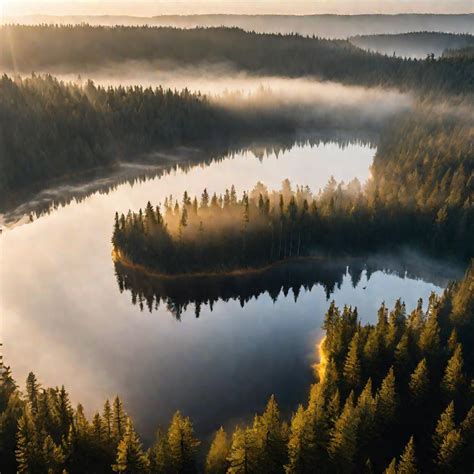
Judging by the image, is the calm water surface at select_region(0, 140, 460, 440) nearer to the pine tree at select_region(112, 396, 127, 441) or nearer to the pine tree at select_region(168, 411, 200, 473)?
the pine tree at select_region(112, 396, 127, 441)

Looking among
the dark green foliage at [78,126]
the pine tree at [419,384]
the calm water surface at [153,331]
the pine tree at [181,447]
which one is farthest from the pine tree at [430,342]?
the dark green foliage at [78,126]

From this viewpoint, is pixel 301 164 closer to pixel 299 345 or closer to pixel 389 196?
pixel 389 196

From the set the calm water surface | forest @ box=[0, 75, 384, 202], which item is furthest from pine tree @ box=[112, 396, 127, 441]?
forest @ box=[0, 75, 384, 202]

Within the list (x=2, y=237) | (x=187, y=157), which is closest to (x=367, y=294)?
(x=2, y=237)

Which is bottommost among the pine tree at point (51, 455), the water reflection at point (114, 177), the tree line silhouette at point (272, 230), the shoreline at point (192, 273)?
the water reflection at point (114, 177)

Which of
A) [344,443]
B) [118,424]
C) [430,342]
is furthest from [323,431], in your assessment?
[430,342]

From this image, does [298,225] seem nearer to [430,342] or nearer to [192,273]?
[192,273]

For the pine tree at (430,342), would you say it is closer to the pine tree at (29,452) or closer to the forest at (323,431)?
the forest at (323,431)
